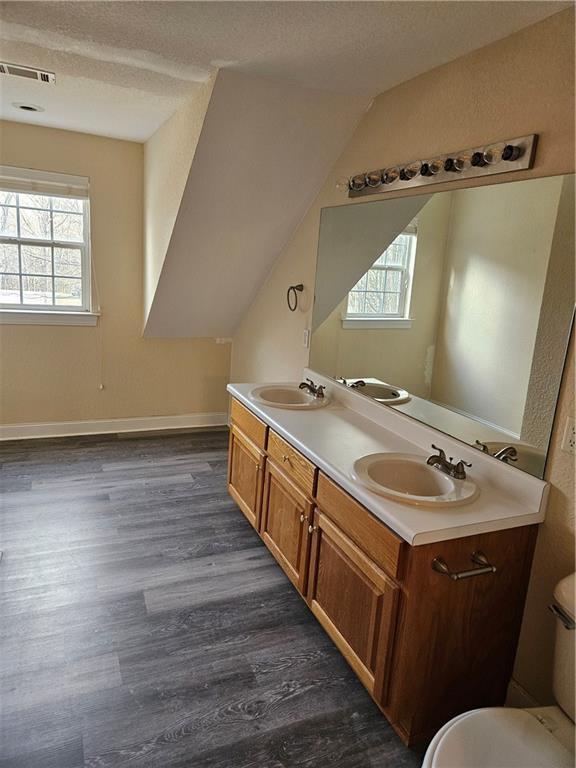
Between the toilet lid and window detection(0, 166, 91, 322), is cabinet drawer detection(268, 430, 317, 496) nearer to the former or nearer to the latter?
the toilet lid

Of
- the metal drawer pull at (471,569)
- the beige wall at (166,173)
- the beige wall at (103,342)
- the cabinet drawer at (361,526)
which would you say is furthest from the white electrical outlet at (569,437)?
the beige wall at (103,342)

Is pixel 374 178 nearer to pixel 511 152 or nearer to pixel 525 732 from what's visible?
pixel 511 152

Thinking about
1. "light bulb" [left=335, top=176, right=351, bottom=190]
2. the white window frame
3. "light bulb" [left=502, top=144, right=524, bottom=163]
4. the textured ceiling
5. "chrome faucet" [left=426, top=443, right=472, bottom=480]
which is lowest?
"chrome faucet" [left=426, top=443, right=472, bottom=480]

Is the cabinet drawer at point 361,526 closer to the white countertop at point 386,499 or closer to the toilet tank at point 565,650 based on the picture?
the white countertop at point 386,499

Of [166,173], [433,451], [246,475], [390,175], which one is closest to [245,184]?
[166,173]

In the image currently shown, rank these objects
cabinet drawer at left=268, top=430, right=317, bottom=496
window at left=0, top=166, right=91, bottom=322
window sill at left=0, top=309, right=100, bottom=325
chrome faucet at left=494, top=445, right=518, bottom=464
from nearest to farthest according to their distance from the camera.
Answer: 1. chrome faucet at left=494, top=445, right=518, bottom=464
2. cabinet drawer at left=268, top=430, right=317, bottom=496
3. window at left=0, top=166, right=91, bottom=322
4. window sill at left=0, top=309, right=100, bottom=325

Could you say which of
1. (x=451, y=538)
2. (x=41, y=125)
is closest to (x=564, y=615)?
(x=451, y=538)

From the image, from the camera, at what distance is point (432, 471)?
6.54 ft

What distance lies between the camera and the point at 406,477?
209 centimetres

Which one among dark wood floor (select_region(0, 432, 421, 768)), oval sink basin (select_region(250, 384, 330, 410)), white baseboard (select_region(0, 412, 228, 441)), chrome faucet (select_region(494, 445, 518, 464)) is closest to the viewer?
dark wood floor (select_region(0, 432, 421, 768))

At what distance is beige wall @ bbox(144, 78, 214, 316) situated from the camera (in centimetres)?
273

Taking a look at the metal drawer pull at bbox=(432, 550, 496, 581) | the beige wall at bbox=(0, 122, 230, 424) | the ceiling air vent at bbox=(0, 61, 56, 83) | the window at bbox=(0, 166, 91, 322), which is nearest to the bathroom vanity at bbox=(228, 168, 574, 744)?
the metal drawer pull at bbox=(432, 550, 496, 581)

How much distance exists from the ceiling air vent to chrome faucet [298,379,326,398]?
6.68 feet

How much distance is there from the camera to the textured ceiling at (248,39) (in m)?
1.73
